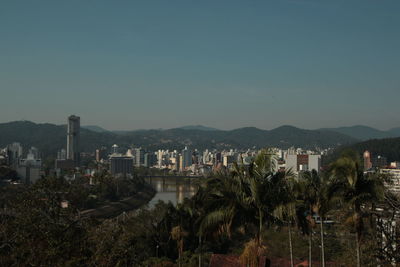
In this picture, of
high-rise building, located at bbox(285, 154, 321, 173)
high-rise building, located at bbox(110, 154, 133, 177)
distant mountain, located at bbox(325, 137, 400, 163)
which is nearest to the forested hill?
high-rise building, located at bbox(110, 154, 133, 177)

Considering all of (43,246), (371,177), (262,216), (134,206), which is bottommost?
(134,206)

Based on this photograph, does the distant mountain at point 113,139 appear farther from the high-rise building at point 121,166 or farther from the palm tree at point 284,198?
the palm tree at point 284,198

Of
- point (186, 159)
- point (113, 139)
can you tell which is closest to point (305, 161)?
point (186, 159)

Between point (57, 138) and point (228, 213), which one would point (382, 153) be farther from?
point (57, 138)

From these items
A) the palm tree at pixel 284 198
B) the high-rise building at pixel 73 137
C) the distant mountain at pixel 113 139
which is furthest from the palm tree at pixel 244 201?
the distant mountain at pixel 113 139

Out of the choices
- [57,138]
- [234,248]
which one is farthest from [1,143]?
[234,248]
